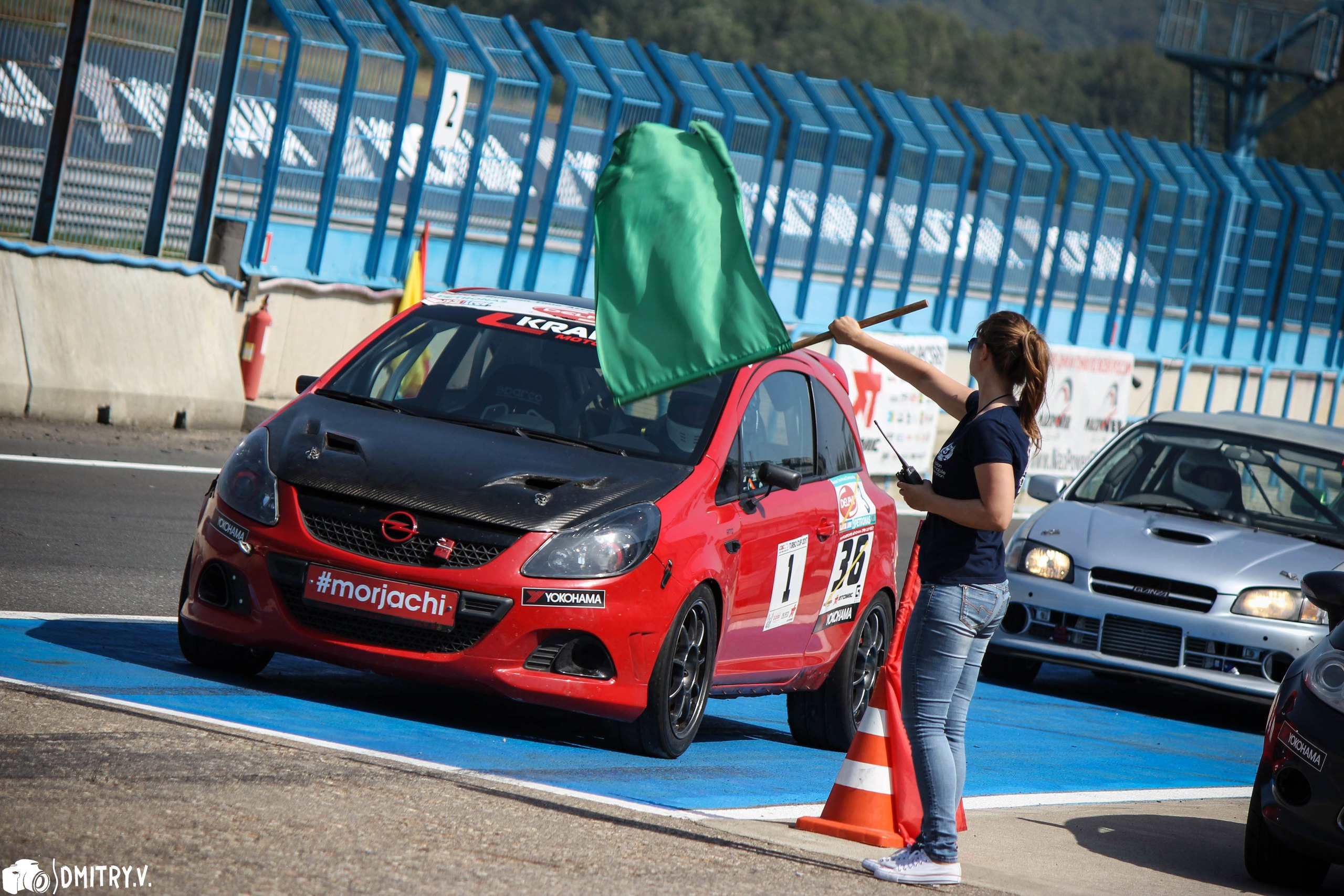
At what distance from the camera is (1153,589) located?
34.9 feet

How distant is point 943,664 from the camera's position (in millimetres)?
5734

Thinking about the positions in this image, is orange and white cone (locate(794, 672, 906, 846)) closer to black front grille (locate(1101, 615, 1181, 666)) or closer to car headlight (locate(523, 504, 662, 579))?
car headlight (locate(523, 504, 662, 579))

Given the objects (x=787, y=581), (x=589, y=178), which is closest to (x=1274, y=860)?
(x=787, y=581)

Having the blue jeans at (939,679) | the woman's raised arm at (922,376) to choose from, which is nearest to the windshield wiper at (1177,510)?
the woman's raised arm at (922,376)

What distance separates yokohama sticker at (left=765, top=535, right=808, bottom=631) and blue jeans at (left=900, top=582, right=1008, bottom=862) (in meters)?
1.92

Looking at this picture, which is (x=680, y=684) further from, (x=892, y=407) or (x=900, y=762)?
(x=892, y=407)

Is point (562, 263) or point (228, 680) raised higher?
point (562, 263)

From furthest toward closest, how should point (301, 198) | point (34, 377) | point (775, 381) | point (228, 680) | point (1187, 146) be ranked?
point (1187, 146), point (301, 198), point (34, 377), point (775, 381), point (228, 680)

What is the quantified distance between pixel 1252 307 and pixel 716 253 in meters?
27.6

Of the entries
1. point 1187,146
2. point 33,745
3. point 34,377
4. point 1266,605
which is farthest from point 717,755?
point 1187,146

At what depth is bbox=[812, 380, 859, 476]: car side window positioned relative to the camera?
27.6ft

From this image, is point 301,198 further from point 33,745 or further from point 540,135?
point 33,745

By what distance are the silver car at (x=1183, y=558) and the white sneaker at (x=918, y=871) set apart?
518 cm

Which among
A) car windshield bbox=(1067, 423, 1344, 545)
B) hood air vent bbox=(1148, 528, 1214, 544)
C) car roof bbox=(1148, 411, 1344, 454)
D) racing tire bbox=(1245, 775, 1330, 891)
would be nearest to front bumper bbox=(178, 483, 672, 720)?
Result: racing tire bbox=(1245, 775, 1330, 891)
